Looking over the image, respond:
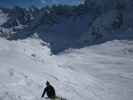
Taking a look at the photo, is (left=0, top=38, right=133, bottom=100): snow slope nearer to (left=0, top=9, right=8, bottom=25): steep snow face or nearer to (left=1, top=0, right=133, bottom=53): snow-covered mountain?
(left=1, top=0, right=133, bottom=53): snow-covered mountain

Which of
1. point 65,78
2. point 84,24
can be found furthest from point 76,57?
point 84,24

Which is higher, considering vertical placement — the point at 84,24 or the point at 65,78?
the point at 84,24

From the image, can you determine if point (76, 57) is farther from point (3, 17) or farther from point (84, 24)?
point (3, 17)

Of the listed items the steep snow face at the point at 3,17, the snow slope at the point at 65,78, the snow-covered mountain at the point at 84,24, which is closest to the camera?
the snow slope at the point at 65,78

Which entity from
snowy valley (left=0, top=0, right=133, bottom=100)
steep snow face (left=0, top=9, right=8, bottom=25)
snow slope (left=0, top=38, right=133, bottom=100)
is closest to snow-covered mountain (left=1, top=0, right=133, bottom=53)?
snowy valley (left=0, top=0, right=133, bottom=100)

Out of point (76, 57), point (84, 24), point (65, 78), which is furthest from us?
point (84, 24)

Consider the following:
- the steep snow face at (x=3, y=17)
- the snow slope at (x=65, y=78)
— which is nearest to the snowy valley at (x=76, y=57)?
the snow slope at (x=65, y=78)

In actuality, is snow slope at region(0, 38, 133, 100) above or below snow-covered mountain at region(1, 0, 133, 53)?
below

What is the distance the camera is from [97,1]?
83.6m

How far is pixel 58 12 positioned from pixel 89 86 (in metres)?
81.6

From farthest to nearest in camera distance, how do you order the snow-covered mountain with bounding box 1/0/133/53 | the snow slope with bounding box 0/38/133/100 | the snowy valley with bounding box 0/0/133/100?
1. the snow-covered mountain with bounding box 1/0/133/53
2. the snowy valley with bounding box 0/0/133/100
3. the snow slope with bounding box 0/38/133/100

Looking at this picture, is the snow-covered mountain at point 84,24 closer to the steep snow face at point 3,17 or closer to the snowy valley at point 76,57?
the snowy valley at point 76,57

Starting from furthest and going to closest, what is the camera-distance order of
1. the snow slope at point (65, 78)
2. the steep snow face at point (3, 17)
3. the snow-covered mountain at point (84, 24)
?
the steep snow face at point (3, 17), the snow-covered mountain at point (84, 24), the snow slope at point (65, 78)

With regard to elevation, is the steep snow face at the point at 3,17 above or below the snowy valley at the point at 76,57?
above
